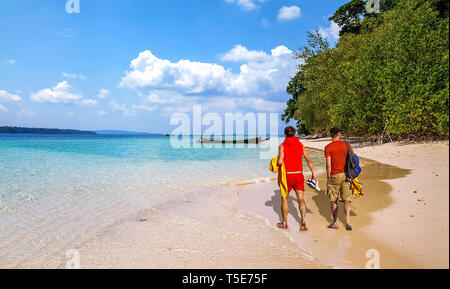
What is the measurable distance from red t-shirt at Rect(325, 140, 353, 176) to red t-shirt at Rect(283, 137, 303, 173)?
1.91 ft

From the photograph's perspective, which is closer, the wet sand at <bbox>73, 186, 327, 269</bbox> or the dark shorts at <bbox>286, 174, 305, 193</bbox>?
the wet sand at <bbox>73, 186, 327, 269</bbox>

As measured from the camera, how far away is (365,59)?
22.2m

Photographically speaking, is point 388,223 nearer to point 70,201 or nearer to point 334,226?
point 334,226

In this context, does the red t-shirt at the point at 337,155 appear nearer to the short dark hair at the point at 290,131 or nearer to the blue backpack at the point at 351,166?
the blue backpack at the point at 351,166

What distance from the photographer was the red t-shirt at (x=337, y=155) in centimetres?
509

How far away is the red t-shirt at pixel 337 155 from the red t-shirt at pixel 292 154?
58cm

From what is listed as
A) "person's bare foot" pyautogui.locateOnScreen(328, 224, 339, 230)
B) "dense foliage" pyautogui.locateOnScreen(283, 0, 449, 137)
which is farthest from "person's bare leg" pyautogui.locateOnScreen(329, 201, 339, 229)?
"dense foliage" pyautogui.locateOnScreen(283, 0, 449, 137)

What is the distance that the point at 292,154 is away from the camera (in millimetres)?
5105

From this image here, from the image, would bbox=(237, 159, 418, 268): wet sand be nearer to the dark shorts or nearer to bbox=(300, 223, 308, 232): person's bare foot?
bbox=(300, 223, 308, 232): person's bare foot

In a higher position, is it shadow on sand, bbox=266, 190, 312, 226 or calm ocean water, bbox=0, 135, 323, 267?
shadow on sand, bbox=266, 190, 312, 226

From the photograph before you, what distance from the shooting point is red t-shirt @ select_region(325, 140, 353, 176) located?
5.09 metres

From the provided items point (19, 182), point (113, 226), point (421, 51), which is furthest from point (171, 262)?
point (421, 51)

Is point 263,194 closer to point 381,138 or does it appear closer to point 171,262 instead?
point 171,262

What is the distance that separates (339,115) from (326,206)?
20.4 m
